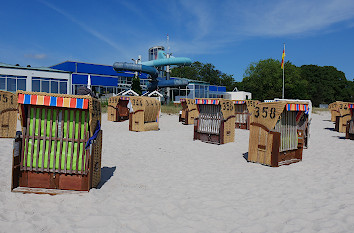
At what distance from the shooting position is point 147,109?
13.8 metres

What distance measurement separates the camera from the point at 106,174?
5.80 m

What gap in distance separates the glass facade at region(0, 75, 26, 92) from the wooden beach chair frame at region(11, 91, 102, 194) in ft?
82.4

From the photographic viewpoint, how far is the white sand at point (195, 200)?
3465mm

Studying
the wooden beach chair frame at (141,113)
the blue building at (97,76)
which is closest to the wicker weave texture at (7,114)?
the wooden beach chair frame at (141,113)

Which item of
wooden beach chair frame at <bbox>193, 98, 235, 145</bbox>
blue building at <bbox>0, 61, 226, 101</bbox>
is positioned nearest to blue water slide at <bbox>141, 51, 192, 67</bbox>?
blue building at <bbox>0, 61, 226, 101</bbox>

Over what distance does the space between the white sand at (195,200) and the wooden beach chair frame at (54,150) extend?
0.29 meters

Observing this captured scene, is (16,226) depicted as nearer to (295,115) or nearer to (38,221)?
(38,221)

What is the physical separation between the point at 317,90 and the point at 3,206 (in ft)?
246

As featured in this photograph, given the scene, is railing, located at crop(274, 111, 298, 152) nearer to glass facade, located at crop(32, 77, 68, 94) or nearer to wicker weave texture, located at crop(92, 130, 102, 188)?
wicker weave texture, located at crop(92, 130, 102, 188)

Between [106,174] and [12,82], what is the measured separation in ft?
83.3

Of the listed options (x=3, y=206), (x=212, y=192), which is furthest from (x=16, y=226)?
(x=212, y=192)

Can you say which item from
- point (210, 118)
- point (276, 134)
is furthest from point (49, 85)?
point (276, 134)

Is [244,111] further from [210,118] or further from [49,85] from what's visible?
[49,85]

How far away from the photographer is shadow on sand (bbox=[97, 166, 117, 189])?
5127 millimetres
